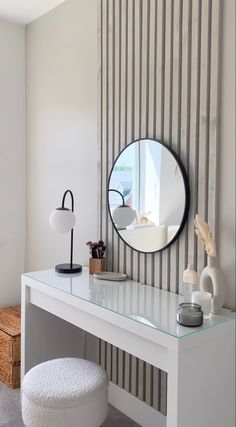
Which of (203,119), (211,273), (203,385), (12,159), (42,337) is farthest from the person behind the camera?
(12,159)

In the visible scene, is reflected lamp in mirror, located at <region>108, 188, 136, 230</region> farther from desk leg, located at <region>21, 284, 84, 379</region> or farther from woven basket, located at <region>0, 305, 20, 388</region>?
woven basket, located at <region>0, 305, 20, 388</region>

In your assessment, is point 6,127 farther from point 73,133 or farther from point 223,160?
point 223,160

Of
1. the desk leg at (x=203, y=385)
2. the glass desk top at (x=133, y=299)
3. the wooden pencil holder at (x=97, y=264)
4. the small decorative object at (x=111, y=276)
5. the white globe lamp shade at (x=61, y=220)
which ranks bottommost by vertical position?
the desk leg at (x=203, y=385)

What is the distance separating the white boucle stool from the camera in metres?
1.73

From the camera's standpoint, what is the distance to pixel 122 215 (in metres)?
2.32

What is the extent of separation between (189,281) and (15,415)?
1312 mm

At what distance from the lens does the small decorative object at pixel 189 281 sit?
5.87 feet

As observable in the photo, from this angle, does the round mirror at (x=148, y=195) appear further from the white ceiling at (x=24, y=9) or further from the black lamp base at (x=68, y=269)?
the white ceiling at (x=24, y=9)

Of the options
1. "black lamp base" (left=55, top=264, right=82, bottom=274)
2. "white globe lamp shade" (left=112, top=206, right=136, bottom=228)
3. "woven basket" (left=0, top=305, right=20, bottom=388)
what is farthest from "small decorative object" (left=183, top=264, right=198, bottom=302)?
"woven basket" (left=0, top=305, right=20, bottom=388)

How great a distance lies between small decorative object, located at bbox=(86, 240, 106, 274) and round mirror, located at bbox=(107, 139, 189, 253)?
0.16 meters

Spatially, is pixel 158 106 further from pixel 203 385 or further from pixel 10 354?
pixel 10 354

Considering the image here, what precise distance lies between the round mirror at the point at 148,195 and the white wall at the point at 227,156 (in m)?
0.20

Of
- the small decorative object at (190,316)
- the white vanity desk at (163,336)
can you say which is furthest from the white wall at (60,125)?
the small decorative object at (190,316)

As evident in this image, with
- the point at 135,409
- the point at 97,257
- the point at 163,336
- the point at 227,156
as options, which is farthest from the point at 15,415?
the point at 227,156
